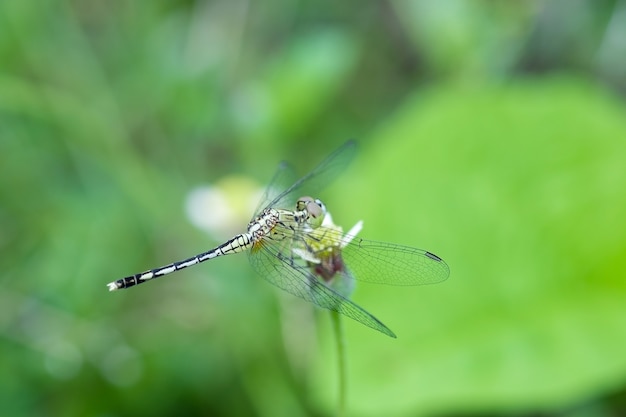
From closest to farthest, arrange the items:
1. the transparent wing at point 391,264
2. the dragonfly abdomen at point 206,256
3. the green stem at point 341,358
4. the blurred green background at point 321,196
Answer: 1. the green stem at point 341,358
2. the transparent wing at point 391,264
3. the dragonfly abdomen at point 206,256
4. the blurred green background at point 321,196

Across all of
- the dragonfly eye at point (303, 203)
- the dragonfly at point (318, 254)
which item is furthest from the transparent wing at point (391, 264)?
the dragonfly eye at point (303, 203)

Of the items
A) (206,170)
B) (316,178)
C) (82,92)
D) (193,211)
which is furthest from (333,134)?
(316,178)

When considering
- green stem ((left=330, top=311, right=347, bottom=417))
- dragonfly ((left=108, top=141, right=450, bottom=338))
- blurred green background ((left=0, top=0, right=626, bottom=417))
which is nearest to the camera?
green stem ((left=330, top=311, right=347, bottom=417))

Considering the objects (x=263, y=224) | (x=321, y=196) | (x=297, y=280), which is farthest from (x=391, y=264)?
(x=321, y=196)

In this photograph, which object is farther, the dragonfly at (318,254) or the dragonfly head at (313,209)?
the dragonfly head at (313,209)

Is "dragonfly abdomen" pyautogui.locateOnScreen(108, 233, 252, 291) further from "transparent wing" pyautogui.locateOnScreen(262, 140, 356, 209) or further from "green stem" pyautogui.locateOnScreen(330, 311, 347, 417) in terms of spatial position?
"green stem" pyautogui.locateOnScreen(330, 311, 347, 417)

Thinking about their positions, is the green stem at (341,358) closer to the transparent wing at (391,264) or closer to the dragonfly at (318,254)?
the dragonfly at (318,254)

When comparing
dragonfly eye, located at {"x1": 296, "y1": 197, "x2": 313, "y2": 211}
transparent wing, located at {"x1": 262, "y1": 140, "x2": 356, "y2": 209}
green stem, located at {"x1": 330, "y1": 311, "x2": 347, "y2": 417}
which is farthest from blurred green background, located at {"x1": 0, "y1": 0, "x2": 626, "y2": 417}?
green stem, located at {"x1": 330, "y1": 311, "x2": 347, "y2": 417}
